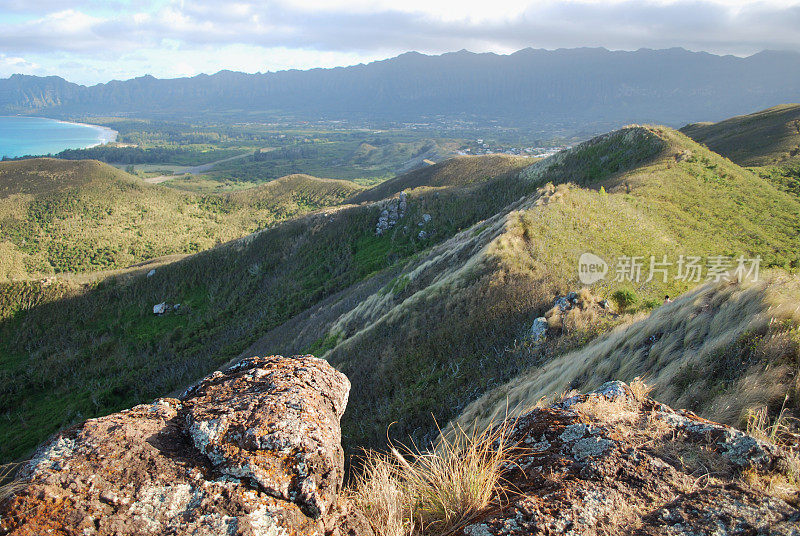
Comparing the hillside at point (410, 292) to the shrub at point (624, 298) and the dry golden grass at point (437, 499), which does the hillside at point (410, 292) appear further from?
the dry golden grass at point (437, 499)

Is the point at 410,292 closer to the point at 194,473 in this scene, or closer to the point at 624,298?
the point at 624,298

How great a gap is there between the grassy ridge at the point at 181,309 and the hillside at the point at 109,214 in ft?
106

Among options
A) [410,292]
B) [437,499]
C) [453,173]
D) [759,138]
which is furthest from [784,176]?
[453,173]

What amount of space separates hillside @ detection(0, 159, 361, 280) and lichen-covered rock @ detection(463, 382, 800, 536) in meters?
82.2

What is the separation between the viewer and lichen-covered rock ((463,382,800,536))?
78.5 inches

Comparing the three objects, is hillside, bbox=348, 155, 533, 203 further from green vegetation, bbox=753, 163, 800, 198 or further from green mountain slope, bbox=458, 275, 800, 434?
green mountain slope, bbox=458, 275, 800, 434

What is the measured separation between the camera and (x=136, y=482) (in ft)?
7.42

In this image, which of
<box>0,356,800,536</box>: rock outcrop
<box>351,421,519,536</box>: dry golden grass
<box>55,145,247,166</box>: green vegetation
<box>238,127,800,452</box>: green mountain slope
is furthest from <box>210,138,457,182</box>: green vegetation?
<box>351,421,519,536</box>: dry golden grass

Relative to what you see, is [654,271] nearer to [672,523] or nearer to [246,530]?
[672,523]

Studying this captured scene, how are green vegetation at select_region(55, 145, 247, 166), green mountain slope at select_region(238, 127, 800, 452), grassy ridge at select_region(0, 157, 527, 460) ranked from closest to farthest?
green mountain slope at select_region(238, 127, 800, 452), grassy ridge at select_region(0, 157, 527, 460), green vegetation at select_region(55, 145, 247, 166)

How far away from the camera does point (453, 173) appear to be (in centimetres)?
5700

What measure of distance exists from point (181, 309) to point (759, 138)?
59318mm

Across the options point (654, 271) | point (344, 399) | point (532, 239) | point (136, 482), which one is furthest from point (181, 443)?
point (654, 271)

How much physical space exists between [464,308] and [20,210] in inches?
4175
